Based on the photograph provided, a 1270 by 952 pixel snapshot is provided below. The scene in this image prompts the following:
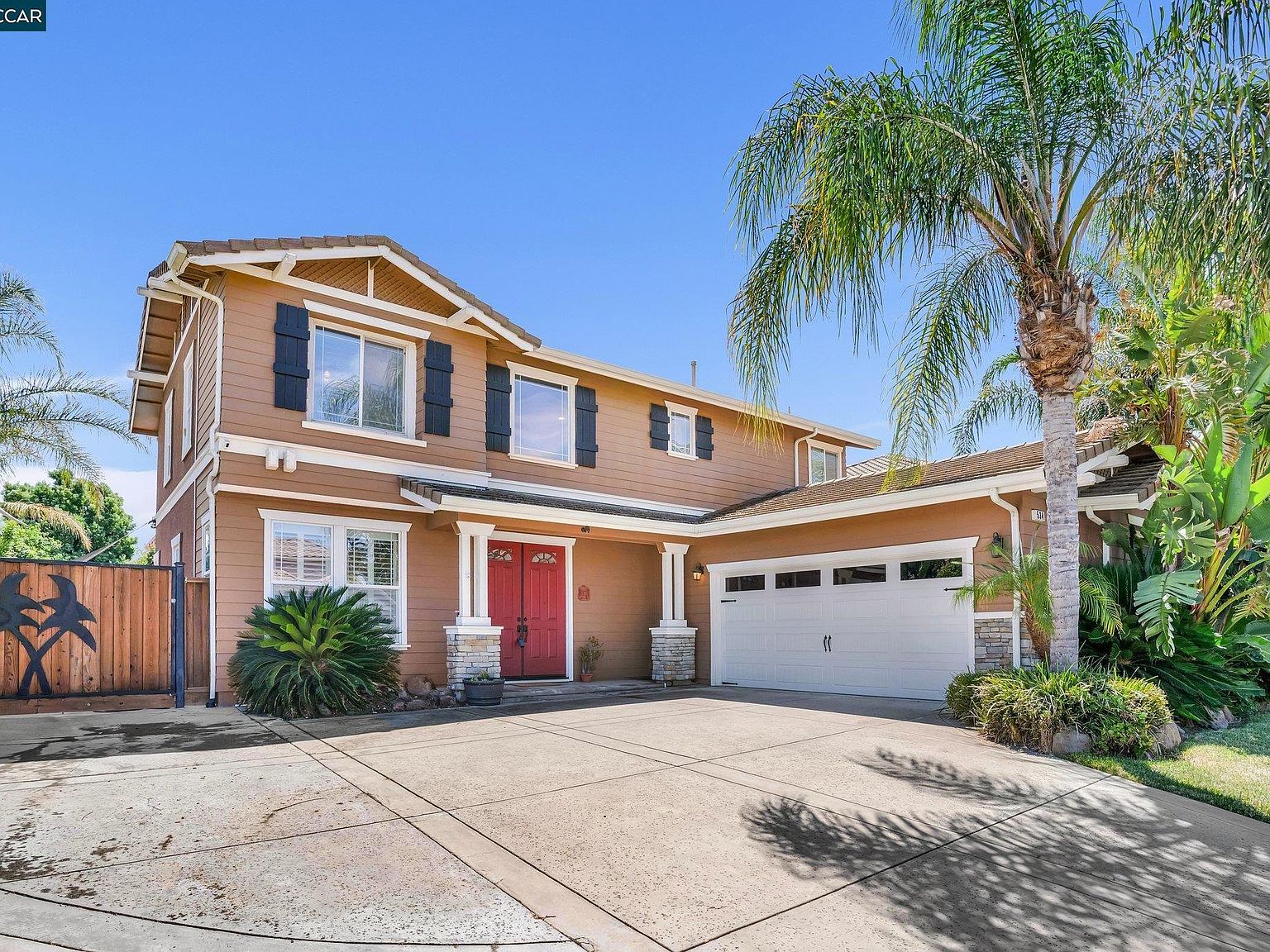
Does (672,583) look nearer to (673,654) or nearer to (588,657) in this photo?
(673,654)

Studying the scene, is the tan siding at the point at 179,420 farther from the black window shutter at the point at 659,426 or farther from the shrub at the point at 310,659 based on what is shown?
the black window shutter at the point at 659,426

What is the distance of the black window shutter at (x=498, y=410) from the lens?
13.1m

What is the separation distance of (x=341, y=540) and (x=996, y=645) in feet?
29.5

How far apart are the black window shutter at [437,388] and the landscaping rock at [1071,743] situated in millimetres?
9102

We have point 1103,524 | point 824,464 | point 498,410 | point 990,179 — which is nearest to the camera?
point 990,179

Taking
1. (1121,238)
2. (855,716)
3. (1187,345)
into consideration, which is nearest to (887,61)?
(1121,238)

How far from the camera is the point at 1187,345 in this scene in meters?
9.80

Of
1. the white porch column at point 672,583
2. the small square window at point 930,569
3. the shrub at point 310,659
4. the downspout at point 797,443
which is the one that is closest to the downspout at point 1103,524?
the small square window at point 930,569

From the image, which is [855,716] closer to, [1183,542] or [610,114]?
[1183,542]

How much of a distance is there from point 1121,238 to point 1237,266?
1945 millimetres

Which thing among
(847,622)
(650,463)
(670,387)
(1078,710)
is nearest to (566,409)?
(650,463)

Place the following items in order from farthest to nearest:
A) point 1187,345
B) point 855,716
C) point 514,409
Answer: point 514,409 < point 1187,345 < point 855,716

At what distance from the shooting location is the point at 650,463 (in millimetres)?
15211

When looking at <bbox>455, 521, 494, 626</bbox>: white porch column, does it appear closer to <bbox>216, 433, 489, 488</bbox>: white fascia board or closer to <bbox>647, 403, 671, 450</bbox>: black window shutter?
<bbox>216, 433, 489, 488</bbox>: white fascia board
